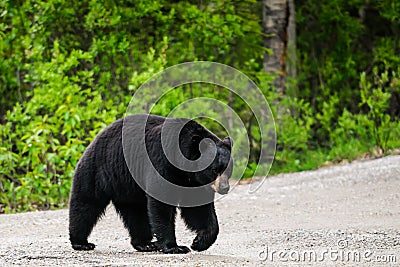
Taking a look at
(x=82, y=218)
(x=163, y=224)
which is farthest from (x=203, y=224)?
(x=82, y=218)

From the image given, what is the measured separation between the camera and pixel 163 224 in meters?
6.82

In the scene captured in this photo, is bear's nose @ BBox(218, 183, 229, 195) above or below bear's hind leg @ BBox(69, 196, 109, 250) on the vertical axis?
above

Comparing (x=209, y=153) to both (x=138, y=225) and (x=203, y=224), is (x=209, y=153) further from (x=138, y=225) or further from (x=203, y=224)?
(x=138, y=225)

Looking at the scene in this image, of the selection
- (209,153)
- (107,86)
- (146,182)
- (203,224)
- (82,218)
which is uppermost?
(209,153)

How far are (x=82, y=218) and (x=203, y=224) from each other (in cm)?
121

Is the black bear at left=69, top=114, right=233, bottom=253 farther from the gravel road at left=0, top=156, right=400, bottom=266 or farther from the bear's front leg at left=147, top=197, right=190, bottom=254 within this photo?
the gravel road at left=0, top=156, right=400, bottom=266

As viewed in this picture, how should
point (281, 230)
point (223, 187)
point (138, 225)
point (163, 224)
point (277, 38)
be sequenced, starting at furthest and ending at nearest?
point (277, 38), point (281, 230), point (138, 225), point (163, 224), point (223, 187)

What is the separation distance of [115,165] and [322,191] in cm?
512

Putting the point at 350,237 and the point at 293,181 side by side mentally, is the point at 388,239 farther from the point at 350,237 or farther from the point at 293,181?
the point at 293,181

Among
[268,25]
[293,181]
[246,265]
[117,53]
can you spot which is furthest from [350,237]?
[268,25]

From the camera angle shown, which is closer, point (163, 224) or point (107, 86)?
point (163, 224)

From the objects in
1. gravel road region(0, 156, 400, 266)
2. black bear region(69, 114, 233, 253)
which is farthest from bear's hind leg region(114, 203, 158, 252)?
gravel road region(0, 156, 400, 266)

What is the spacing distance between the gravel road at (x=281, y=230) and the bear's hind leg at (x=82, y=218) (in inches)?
5.5

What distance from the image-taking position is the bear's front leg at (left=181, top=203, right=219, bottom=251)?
22.7 ft
